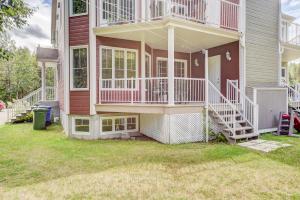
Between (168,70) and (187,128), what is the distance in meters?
2.23

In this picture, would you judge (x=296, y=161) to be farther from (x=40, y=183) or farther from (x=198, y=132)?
(x=40, y=183)

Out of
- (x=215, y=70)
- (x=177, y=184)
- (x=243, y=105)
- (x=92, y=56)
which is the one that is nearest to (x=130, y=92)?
(x=92, y=56)

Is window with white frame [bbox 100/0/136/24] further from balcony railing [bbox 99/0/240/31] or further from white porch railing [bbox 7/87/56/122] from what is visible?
white porch railing [bbox 7/87/56/122]

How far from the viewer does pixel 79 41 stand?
362 inches

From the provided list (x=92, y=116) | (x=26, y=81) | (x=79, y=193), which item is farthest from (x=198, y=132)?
(x=26, y=81)

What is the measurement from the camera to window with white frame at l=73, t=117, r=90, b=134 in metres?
9.30

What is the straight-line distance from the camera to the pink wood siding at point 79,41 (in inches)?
358

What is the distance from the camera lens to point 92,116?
9.10 meters

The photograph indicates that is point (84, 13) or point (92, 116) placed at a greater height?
point (84, 13)

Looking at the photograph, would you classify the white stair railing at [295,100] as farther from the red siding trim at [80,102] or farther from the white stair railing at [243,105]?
the red siding trim at [80,102]

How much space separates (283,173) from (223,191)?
1899 millimetres

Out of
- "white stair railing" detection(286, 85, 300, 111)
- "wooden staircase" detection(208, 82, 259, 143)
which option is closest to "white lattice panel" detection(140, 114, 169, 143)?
"wooden staircase" detection(208, 82, 259, 143)

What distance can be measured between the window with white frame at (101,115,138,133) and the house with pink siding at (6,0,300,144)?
1.7 inches

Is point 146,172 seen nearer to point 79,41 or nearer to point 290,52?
point 79,41
